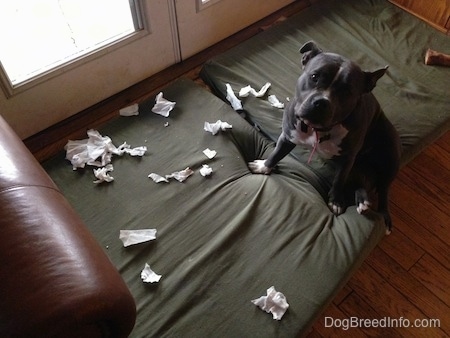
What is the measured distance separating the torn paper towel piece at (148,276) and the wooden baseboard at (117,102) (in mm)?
708

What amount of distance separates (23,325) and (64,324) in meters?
0.06

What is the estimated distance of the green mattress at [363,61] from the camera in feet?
5.68

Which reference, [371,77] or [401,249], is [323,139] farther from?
[401,249]

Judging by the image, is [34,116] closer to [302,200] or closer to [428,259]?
[302,200]

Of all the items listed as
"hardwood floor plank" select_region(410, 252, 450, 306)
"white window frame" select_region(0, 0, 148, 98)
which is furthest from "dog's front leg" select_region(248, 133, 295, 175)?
"white window frame" select_region(0, 0, 148, 98)

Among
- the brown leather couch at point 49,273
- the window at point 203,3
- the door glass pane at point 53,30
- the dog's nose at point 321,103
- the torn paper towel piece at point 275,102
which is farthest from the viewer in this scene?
the window at point 203,3

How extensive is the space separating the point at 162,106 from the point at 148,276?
761 millimetres

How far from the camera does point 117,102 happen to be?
1.90 meters

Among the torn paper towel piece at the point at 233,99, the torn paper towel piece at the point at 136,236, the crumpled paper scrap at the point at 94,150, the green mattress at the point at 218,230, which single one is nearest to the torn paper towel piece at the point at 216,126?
the green mattress at the point at 218,230

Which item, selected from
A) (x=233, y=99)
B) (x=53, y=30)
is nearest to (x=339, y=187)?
(x=233, y=99)

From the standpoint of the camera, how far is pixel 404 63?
1.97 meters

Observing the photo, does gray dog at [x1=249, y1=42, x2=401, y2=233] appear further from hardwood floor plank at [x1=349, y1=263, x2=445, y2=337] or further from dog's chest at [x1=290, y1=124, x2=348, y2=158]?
hardwood floor plank at [x1=349, y1=263, x2=445, y2=337]

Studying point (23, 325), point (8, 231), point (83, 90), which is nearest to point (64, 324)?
point (23, 325)

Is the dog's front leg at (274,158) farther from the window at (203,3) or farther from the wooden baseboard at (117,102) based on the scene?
the window at (203,3)
